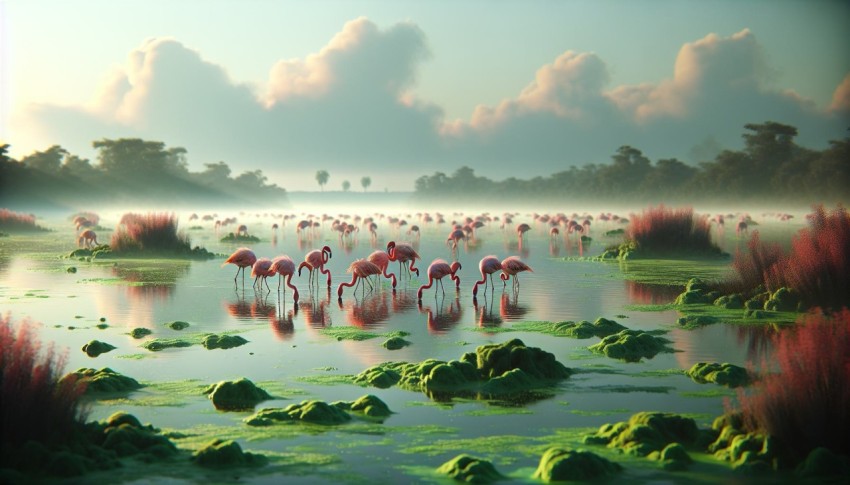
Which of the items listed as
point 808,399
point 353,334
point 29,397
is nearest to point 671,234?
point 353,334

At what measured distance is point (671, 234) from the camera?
30094 mm

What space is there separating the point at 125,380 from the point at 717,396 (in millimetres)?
6830

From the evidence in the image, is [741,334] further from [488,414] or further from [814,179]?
[814,179]

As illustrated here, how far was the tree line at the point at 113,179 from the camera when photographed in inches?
3469

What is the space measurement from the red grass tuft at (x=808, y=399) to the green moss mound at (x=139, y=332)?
954 cm

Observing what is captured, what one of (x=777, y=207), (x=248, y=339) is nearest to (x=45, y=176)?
(x=777, y=207)

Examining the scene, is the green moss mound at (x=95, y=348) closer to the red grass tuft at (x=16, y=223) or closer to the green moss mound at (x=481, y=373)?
the green moss mound at (x=481, y=373)

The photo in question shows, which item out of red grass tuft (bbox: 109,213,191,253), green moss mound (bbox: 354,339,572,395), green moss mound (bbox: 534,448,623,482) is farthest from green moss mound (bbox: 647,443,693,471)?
red grass tuft (bbox: 109,213,191,253)

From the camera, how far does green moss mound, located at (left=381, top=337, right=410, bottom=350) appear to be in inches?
515

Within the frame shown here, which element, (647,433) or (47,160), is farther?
(47,160)

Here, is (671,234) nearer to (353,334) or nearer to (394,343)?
(353,334)

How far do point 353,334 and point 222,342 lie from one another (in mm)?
2109

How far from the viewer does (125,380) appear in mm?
10383

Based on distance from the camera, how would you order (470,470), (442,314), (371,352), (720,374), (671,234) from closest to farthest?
(470,470), (720,374), (371,352), (442,314), (671,234)
